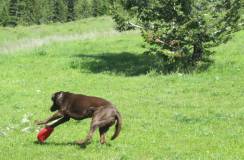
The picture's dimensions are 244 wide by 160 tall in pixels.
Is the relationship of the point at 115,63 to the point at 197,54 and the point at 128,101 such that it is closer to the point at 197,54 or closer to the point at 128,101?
the point at 197,54

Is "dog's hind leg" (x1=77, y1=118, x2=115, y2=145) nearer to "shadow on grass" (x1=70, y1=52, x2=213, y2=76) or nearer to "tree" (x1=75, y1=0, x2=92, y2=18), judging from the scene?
"shadow on grass" (x1=70, y1=52, x2=213, y2=76)

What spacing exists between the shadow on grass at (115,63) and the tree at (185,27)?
149 cm

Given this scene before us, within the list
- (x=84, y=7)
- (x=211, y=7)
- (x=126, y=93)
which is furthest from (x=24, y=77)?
(x=84, y=7)

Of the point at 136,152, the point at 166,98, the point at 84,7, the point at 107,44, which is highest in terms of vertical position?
the point at 136,152

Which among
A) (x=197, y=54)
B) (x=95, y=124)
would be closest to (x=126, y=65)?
(x=197, y=54)

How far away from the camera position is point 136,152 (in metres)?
11.8

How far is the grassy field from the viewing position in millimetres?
12047

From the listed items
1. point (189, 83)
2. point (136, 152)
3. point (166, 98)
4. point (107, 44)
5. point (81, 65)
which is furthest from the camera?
point (107, 44)

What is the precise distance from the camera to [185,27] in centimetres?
2384

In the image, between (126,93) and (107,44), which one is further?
(107,44)

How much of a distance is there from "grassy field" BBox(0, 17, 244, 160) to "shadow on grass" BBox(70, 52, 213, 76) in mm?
58

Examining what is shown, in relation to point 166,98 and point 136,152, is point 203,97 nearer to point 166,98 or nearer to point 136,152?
point 166,98

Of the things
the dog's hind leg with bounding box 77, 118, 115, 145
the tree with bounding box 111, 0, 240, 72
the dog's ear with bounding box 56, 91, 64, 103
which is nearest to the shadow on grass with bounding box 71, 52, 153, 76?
the tree with bounding box 111, 0, 240, 72

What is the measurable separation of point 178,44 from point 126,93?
5895 millimetres
